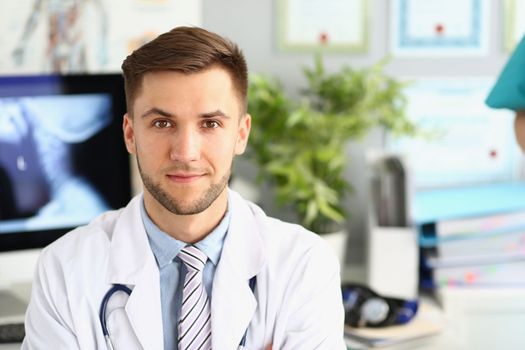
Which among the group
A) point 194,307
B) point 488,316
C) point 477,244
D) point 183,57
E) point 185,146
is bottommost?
point 488,316

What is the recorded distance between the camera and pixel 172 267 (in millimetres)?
1519

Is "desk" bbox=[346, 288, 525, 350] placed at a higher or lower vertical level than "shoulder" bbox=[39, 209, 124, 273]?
lower

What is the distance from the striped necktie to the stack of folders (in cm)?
97

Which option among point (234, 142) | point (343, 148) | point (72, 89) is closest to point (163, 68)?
point (234, 142)

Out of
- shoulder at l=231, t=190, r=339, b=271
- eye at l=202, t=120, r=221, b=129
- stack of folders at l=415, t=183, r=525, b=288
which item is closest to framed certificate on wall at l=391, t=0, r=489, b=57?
stack of folders at l=415, t=183, r=525, b=288

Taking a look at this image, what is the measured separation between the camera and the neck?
4.88ft

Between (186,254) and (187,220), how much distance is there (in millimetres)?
55

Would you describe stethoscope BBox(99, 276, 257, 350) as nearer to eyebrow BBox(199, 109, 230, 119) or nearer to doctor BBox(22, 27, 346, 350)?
doctor BBox(22, 27, 346, 350)

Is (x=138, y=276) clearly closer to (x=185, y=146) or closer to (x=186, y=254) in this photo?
(x=186, y=254)

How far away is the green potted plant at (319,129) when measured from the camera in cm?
239

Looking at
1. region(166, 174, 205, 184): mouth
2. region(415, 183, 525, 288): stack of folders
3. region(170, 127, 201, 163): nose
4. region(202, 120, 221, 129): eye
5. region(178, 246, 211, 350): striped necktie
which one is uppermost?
region(202, 120, 221, 129): eye

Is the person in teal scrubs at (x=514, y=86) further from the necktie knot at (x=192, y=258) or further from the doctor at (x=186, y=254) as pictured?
the necktie knot at (x=192, y=258)

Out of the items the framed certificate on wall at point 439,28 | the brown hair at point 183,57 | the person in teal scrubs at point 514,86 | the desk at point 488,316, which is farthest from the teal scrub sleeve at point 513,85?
the brown hair at point 183,57

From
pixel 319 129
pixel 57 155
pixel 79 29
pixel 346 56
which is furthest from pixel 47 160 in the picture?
pixel 346 56
